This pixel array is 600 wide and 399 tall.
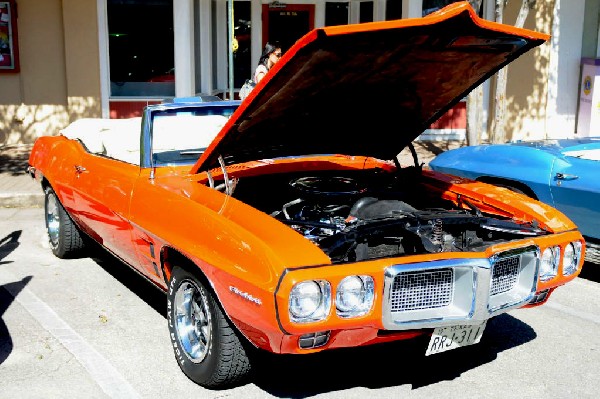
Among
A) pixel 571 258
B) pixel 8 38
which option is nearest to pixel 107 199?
pixel 571 258

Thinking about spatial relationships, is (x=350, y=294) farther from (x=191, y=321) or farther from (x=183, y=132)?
(x=183, y=132)

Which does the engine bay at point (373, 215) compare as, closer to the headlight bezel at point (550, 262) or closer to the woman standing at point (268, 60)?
the headlight bezel at point (550, 262)

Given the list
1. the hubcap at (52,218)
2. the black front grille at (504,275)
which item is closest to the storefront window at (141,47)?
the hubcap at (52,218)

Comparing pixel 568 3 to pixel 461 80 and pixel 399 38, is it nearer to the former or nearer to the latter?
pixel 461 80

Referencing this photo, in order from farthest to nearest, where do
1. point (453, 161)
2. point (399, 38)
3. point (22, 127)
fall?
1. point (22, 127)
2. point (453, 161)
3. point (399, 38)

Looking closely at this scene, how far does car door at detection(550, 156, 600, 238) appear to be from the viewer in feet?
19.2

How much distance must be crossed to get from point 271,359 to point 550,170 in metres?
3.20

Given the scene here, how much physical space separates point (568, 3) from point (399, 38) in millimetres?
10982

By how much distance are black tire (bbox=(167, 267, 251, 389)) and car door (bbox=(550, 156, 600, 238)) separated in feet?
11.0

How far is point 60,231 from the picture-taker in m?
6.44

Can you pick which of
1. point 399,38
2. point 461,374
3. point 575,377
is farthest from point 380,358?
point 399,38

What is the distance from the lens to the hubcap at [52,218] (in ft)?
21.6

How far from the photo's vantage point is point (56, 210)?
21.5 feet

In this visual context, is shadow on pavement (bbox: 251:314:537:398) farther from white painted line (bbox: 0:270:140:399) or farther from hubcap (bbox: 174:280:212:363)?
white painted line (bbox: 0:270:140:399)
